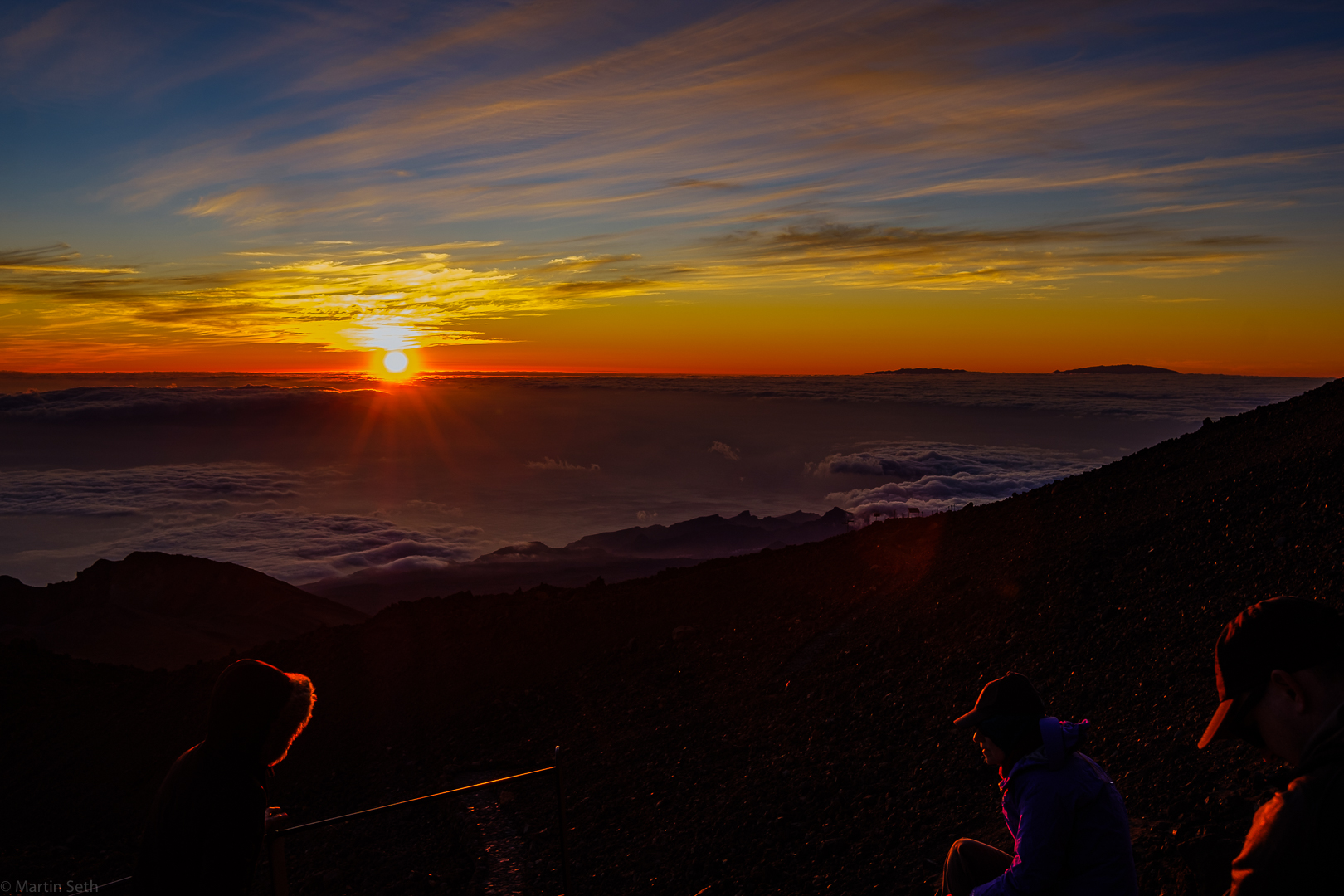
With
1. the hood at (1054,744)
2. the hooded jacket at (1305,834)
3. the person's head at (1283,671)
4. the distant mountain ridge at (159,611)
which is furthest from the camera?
the distant mountain ridge at (159,611)

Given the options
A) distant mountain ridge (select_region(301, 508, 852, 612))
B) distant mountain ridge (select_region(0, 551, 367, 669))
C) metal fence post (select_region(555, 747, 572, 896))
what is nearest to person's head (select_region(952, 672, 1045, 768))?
metal fence post (select_region(555, 747, 572, 896))

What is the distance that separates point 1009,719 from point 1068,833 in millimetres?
476

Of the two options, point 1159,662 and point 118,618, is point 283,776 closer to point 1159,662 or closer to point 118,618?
point 1159,662

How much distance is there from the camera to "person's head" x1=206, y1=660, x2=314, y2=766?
3055 mm

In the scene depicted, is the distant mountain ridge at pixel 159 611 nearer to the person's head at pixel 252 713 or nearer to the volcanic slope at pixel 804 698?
the volcanic slope at pixel 804 698

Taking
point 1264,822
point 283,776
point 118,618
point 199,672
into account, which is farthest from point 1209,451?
point 118,618

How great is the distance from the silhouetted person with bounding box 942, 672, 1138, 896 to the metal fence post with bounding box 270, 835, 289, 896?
335 cm

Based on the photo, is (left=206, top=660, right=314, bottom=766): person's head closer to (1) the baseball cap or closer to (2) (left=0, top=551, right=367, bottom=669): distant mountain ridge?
(1) the baseball cap

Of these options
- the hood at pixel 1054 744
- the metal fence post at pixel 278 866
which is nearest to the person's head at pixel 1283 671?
the hood at pixel 1054 744

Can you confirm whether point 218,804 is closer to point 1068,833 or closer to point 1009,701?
point 1009,701

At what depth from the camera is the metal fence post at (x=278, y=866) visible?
4.21 m

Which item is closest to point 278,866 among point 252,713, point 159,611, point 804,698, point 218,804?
point 218,804

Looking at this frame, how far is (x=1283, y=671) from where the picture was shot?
1.91 m

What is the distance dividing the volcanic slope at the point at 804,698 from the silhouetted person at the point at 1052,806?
77.5 inches
